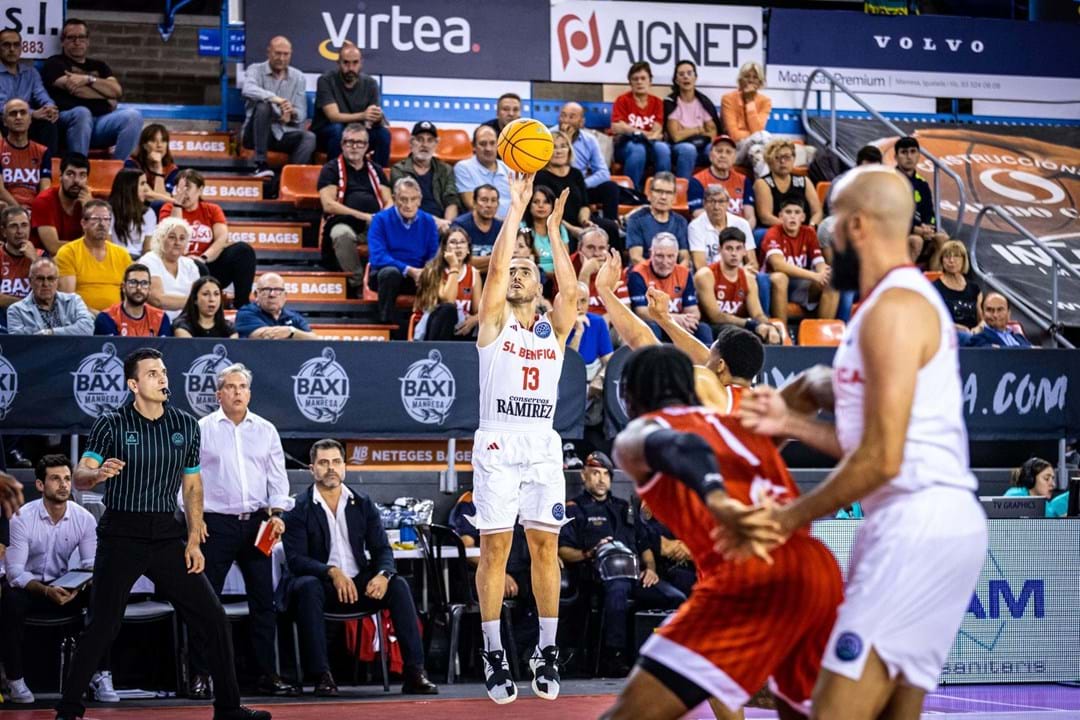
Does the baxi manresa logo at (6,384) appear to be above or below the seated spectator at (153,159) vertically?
below

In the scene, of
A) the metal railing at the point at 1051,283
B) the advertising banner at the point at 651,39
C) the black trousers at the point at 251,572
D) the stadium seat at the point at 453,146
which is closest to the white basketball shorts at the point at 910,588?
the black trousers at the point at 251,572

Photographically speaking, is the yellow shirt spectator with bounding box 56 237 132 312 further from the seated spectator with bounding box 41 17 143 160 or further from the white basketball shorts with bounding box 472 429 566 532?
the white basketball shorts with bounding box 472 429 566 532

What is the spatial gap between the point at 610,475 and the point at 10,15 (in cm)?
928

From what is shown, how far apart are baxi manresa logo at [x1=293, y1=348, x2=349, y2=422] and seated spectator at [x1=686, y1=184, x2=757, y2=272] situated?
474cm

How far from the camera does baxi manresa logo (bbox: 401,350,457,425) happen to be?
37.6ft

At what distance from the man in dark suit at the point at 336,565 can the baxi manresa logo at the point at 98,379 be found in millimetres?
1639

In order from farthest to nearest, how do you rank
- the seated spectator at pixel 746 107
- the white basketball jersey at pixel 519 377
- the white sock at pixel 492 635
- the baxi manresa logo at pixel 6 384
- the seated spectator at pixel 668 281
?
the seated spectator at pixel 746 107, the seated spectator at pixel 668 281, the baxi manresa logo at pixel 6 384, the white basketball jersey at pixel 519 377, the white sock at pixel 492 635

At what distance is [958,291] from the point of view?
1450cm

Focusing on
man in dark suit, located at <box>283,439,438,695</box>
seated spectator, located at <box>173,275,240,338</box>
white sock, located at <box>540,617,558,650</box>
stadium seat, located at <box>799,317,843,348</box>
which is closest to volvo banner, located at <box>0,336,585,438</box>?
seated spectator, located at <box>173,275,240,338</box>

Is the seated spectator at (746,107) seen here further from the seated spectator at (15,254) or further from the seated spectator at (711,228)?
the seated spectator at (15,254)

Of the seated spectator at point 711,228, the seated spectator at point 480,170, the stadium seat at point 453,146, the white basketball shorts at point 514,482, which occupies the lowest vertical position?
the white basketball shorts at point 514,482

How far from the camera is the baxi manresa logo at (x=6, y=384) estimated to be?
35.0ft

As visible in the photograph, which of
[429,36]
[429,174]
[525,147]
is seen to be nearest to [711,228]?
[429,174]

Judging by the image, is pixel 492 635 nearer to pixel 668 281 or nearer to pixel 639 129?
pixel 668 281
